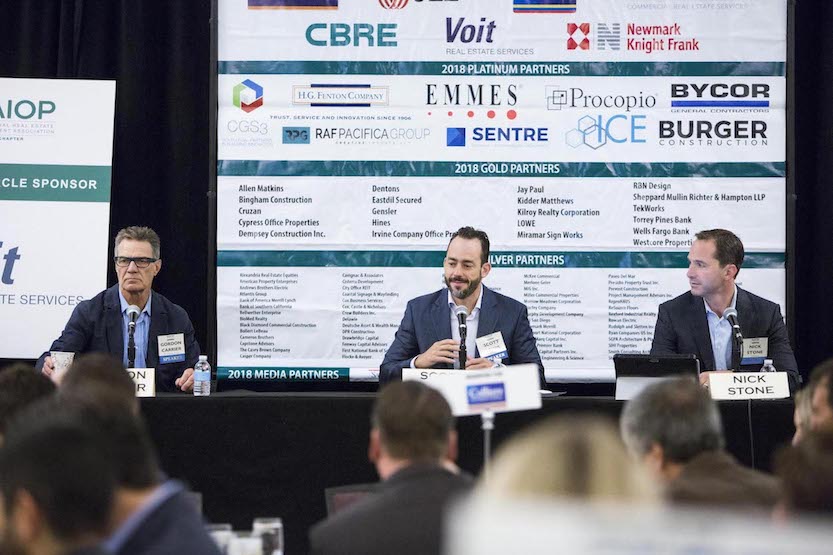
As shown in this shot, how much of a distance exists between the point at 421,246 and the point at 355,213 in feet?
1.30

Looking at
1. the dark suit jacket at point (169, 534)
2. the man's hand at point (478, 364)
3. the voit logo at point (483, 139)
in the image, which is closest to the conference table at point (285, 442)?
the man's hand at point (478, 364)

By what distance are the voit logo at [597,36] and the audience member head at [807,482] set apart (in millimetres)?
4355

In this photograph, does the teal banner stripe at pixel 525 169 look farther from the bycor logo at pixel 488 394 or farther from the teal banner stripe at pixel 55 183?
the bycor logo at pixel 488 394

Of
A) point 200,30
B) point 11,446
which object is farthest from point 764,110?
point 11,446

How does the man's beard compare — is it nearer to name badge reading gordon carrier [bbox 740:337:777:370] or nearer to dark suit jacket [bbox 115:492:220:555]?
name badge reading gordon carrier [bbox 740:337:777:370]

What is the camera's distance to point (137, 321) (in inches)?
199

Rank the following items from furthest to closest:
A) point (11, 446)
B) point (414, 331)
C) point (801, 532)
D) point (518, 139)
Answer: point (518, 139), point (414, 331), point (11, 446), point (801, 532)

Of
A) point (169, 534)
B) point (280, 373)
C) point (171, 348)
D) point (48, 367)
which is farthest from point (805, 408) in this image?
point (280, 373)

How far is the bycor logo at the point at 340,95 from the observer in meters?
5.74

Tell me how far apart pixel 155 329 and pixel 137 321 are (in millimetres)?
104

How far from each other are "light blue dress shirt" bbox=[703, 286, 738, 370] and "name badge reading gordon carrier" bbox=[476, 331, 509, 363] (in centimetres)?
109

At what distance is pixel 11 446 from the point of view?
4.93 ft

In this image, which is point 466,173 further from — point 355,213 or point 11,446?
point 11,446

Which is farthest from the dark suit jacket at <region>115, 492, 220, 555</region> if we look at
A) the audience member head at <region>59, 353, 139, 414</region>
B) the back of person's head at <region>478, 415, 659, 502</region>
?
the back of person's head at <region>478, 415, 659, 502</region>
